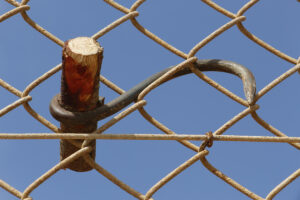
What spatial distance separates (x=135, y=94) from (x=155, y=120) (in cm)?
9

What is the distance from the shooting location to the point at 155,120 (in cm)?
198

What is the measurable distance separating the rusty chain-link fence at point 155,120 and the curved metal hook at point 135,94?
2 cm

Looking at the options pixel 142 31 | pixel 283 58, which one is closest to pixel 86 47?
pixel 142 31

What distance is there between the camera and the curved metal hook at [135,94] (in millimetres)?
1866

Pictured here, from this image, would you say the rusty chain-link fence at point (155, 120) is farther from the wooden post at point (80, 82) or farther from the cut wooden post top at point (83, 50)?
the cut wooden post top at point (83, 50)

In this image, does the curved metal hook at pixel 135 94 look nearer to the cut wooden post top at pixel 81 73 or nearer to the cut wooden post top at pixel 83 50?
the cut wooden post top at pixel 81 73

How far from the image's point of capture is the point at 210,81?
2078 mm

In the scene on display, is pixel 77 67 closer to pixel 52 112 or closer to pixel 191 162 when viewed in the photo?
pixel 52 112

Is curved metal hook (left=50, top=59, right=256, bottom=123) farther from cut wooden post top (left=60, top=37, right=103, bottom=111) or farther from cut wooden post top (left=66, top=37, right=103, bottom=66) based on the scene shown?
cut wooden post top (left=66, top=37, right=103, bottom=66)

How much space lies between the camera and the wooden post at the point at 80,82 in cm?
180

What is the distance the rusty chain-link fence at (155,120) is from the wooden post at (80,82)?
5 cm

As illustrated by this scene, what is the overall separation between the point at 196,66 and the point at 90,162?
0.48 meters

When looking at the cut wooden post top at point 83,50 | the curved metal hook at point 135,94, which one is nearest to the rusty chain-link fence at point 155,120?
the curved metal hook at point 135,94

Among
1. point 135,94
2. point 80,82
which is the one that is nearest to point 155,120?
point 135,94
